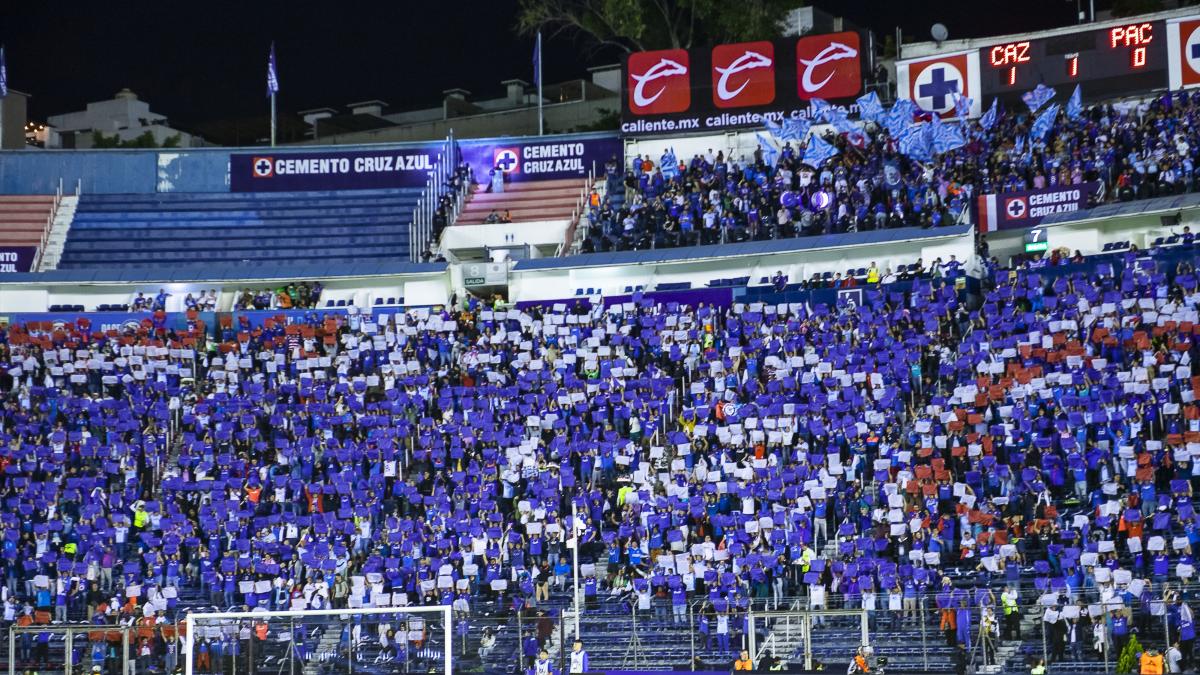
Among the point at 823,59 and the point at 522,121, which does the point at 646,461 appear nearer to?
the point at 823,59

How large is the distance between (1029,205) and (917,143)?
413 centimetres

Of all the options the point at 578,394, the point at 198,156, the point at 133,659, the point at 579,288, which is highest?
the point at 198,156

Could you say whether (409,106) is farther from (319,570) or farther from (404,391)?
(319,570)

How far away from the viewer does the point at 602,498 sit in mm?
36969

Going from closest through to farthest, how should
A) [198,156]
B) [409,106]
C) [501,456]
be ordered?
[501,456]
[198,156]
[409,106]

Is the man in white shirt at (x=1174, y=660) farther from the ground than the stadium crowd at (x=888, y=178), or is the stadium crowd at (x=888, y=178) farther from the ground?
the stadium crowd at (x=888, y=178)

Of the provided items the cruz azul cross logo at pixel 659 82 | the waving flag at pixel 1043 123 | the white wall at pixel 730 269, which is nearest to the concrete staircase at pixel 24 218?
the white wall at pixel 730 269

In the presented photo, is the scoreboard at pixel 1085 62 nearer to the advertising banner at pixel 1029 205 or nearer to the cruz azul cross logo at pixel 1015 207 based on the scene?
the advertising banner at pixel 1029 205

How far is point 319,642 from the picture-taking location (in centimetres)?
2766

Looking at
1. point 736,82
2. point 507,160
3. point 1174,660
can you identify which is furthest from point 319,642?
point 507,160

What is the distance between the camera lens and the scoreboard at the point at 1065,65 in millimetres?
47812

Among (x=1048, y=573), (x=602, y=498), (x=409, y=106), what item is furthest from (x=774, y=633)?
(x=409, y=106)

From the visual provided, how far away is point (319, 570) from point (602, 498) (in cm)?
685

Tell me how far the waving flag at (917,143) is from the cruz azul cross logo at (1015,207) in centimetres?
312
